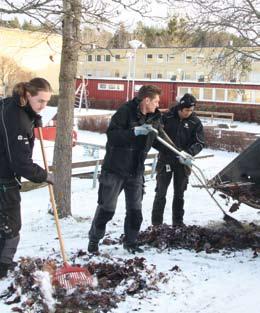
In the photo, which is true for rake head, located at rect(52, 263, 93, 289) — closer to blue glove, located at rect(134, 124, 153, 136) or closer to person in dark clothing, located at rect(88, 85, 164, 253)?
person in dark clothing, located at rect(88, 85, 164, 253)

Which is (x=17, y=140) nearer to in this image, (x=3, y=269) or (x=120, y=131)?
(x=120, y=131)

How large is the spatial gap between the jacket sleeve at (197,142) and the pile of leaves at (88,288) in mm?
1922

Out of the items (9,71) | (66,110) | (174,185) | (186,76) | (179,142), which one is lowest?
(174,185)

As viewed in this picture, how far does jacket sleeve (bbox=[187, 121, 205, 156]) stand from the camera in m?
6.38

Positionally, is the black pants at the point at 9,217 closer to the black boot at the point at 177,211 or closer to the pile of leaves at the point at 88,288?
the pile of leaves at the point at 88,288

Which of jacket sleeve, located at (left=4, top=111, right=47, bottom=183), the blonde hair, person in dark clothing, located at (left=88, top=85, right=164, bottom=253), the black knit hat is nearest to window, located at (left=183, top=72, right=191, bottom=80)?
the black knit hat

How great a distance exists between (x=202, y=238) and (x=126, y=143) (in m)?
1.49

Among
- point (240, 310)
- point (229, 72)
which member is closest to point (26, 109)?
point (240, 310)

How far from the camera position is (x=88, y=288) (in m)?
4.22

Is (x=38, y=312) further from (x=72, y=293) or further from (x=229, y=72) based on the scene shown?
(x=229, y=72)

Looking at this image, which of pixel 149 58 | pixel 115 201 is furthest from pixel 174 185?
pixel 149 58

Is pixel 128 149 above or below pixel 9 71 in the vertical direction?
below

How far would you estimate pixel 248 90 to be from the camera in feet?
119

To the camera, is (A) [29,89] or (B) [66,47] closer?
(A) [29,89]
